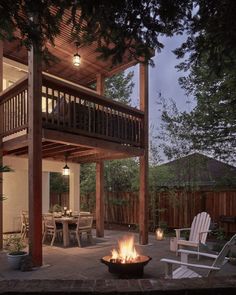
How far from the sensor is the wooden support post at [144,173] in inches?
385

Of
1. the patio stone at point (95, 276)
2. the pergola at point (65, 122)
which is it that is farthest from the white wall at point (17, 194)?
the patio stone at point (95, 276)

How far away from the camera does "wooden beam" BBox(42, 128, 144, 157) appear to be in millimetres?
7490

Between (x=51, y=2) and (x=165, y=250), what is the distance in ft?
23.3

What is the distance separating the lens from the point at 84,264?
24.2 feet

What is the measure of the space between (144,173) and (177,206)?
3.22 m

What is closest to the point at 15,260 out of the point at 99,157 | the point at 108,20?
the point at 99,157

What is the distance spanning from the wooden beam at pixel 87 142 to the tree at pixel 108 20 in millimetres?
3907

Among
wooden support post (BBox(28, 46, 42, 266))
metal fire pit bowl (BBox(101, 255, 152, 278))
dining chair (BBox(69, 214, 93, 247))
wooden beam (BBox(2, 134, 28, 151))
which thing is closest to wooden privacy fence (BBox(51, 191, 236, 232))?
dining chair (BBox(69, 214, 93, 247))

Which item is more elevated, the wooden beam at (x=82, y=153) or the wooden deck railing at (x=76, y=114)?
the wooden deck railing at (x=76, y=114)

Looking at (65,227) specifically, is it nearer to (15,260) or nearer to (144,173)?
(144,173)

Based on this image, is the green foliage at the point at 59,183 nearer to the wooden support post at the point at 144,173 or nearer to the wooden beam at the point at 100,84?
the wooden beam at the point at 100,84

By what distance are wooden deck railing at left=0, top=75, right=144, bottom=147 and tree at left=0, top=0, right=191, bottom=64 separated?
162 inches

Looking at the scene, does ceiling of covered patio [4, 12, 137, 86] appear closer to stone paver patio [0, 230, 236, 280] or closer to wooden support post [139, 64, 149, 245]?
wooden support post [139, 64, 149, 245]

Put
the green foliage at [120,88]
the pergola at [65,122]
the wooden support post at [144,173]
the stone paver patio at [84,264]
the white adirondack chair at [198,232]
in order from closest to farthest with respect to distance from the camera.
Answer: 1. the stone paver patio at [84,264]
2. the pergola at [65,122]
3. the white adirondack chair at [198,232]
4. the wooden support post at [144,173]
5. the green foliage at [120,88]
